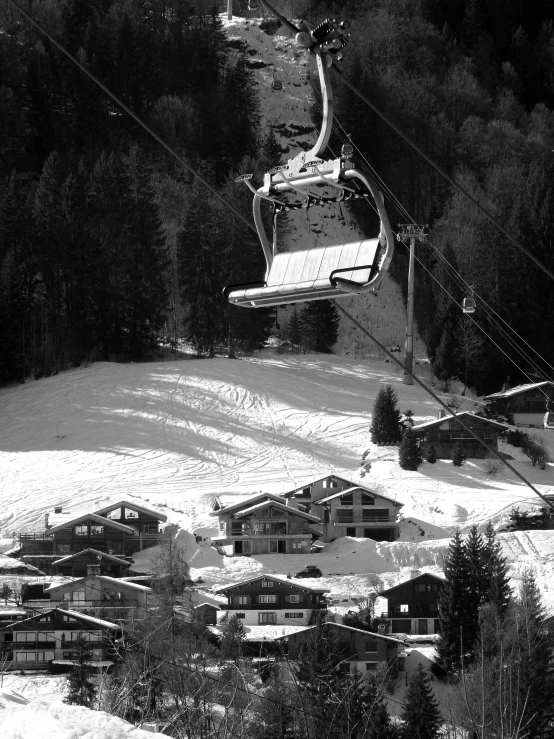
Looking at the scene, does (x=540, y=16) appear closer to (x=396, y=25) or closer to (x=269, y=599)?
(x=396, y=25)

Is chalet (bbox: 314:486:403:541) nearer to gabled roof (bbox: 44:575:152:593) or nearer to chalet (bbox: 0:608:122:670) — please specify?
gabled roof (bbox: 44:575:152:593)

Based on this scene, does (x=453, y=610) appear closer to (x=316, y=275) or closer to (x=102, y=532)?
(x=102, y=532)

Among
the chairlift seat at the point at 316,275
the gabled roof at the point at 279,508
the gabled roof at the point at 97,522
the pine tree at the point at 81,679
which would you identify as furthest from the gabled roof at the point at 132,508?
the chairlift seat at the point at 316,275

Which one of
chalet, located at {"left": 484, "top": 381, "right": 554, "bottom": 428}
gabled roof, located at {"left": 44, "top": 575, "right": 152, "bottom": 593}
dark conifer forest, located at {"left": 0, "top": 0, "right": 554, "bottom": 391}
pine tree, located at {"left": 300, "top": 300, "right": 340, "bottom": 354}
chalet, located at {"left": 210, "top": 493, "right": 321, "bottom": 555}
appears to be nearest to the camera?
gabled roof, located at {"left": 44, "top": 575, "right": 152, "bottom": 593}

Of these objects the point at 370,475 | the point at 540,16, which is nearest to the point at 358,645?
the point at 370,475

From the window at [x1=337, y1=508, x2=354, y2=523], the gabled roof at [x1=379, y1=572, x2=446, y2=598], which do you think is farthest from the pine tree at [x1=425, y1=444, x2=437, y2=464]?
the gabled roof at [x1=379, y1=572, x2=446, y2=598]
